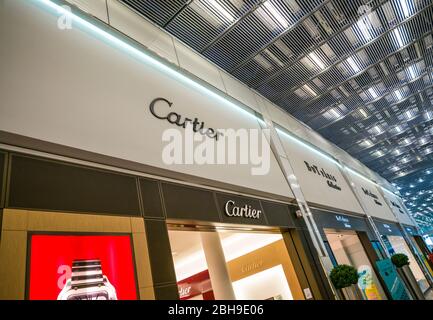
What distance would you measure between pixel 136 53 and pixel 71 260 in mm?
3668

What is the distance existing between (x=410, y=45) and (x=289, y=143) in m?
4.37

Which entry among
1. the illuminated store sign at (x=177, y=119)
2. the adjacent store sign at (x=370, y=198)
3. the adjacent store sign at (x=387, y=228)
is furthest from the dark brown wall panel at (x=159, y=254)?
the adjacent store sign at (x=387, y=228)

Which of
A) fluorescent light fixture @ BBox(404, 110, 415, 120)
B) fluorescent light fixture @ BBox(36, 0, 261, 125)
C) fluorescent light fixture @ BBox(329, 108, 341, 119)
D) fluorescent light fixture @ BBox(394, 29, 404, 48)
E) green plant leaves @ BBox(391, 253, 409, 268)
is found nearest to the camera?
fluorescent light fixture @ BBox(36, 0, 261, 125)

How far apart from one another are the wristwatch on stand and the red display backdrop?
4cm

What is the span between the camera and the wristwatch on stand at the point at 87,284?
2.39m

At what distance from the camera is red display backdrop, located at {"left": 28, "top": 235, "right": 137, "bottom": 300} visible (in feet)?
7.44

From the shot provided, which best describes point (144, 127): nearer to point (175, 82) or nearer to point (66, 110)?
point (66, 110)

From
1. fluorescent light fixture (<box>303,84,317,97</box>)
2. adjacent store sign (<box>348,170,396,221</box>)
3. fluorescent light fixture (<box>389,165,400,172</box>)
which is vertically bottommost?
adjacent store sign (<box>348,170,396,221</box>)

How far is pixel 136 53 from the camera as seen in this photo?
4922 mm

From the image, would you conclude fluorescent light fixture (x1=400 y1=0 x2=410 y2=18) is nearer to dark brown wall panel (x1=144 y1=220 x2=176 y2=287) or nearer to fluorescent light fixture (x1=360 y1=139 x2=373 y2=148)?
dark brown wall panel (x1=144 y1=220 x2=176 y2=287)

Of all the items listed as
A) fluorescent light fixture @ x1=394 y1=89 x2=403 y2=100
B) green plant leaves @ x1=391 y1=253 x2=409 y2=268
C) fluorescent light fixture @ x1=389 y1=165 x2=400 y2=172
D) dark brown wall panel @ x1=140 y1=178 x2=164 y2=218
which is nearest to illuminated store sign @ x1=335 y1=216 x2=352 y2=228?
green plant leaves @ x1=391 y1=253 x2=409 y2=268

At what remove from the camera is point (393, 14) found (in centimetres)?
696

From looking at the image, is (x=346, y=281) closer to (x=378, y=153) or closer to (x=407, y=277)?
(x=407, y=277)

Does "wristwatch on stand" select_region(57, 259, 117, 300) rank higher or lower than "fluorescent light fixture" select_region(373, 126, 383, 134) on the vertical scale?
lower
